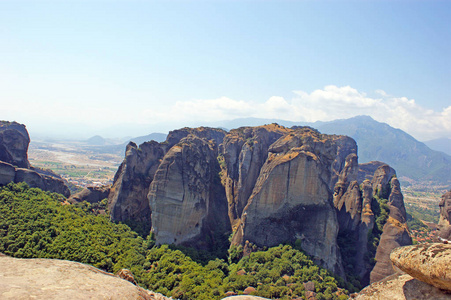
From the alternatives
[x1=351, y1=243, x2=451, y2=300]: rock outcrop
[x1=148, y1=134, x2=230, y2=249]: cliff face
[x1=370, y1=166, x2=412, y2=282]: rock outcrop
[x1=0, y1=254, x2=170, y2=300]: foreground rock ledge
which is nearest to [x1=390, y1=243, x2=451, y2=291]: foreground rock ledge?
[x1=351, y1=243, x2=451, y2=300]: rock outcrop

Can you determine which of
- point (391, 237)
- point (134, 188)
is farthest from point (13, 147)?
point (391, 237)

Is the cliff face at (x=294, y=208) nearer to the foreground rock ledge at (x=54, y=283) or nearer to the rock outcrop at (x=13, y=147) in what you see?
Answer: the foreground rock ledge at (x=54, y=283)

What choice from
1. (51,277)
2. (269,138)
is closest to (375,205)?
(269,138)

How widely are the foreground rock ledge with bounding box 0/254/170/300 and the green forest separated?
45.3 feet

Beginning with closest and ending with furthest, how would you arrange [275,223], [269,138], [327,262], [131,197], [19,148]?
[327,262] < [275,223] < [131,197] < [19,148] < [269,138]

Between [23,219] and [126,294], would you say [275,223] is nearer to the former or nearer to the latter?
[126,294]

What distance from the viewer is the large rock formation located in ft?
119

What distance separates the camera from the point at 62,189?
1698 inches

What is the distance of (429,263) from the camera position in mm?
6078

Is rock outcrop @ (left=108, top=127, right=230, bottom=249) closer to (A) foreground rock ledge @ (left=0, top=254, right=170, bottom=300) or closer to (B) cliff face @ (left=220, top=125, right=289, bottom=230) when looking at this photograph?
(B) cliff face @ (left=220, top=125, right=289, bottom=230)

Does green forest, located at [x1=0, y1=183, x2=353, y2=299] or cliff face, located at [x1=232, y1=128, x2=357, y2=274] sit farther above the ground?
cliff face, located at [x1=232, y1=128, x2=357, y2=274]

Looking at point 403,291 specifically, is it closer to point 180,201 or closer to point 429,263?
point 429,263

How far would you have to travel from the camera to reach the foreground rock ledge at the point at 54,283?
870 centimetres

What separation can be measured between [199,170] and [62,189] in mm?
25246
